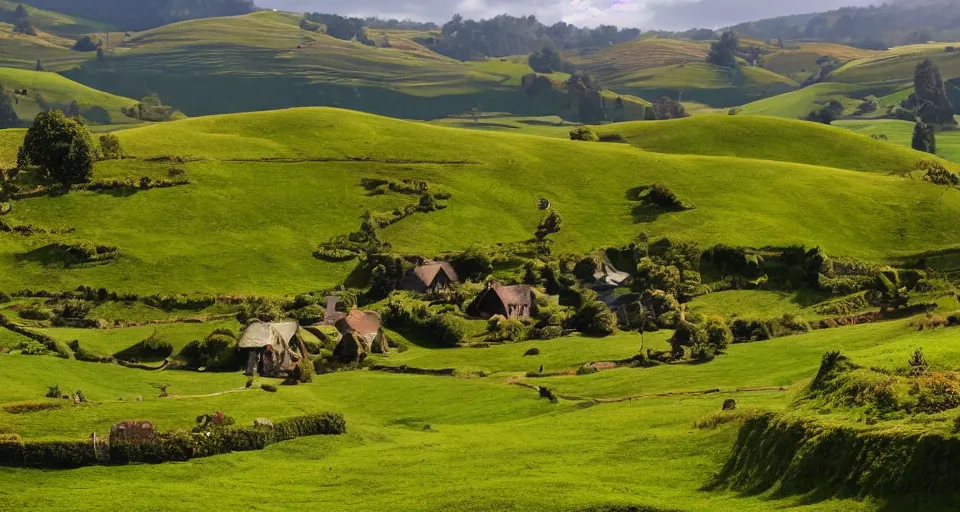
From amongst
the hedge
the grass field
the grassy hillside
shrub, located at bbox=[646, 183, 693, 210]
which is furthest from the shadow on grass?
shrub, located at bbox=[646, 183, 693, 210]

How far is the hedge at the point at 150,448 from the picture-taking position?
3622 cm

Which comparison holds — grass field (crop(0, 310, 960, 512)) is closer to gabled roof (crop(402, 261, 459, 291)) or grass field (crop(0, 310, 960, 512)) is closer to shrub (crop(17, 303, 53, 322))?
shrub (crop(17, 303, 53, 322))

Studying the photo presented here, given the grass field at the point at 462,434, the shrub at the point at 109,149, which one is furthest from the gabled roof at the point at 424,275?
the shrub at the point at 109,149

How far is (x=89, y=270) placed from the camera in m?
98.6

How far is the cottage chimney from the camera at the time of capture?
9088 centimetres

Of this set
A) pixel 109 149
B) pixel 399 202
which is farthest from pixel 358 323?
pixel 109 149

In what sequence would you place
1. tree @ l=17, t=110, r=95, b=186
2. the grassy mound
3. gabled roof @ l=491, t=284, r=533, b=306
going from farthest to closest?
1. the grassy mound
2. tree @ l=17, t=110, r=95, b=186
3. gabled roof @ l=491, t=284, r=533, b=306

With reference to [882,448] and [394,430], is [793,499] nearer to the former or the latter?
[882,448]

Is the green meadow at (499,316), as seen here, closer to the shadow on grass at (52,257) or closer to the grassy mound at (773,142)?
the shadow on grass at (52,257)

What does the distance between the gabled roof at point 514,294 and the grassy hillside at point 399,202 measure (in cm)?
1645

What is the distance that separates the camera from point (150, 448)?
125 ft

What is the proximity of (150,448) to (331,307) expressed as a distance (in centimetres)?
5515

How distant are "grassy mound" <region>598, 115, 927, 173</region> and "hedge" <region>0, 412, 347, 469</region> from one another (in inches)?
5357

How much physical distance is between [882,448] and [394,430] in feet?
92.8
